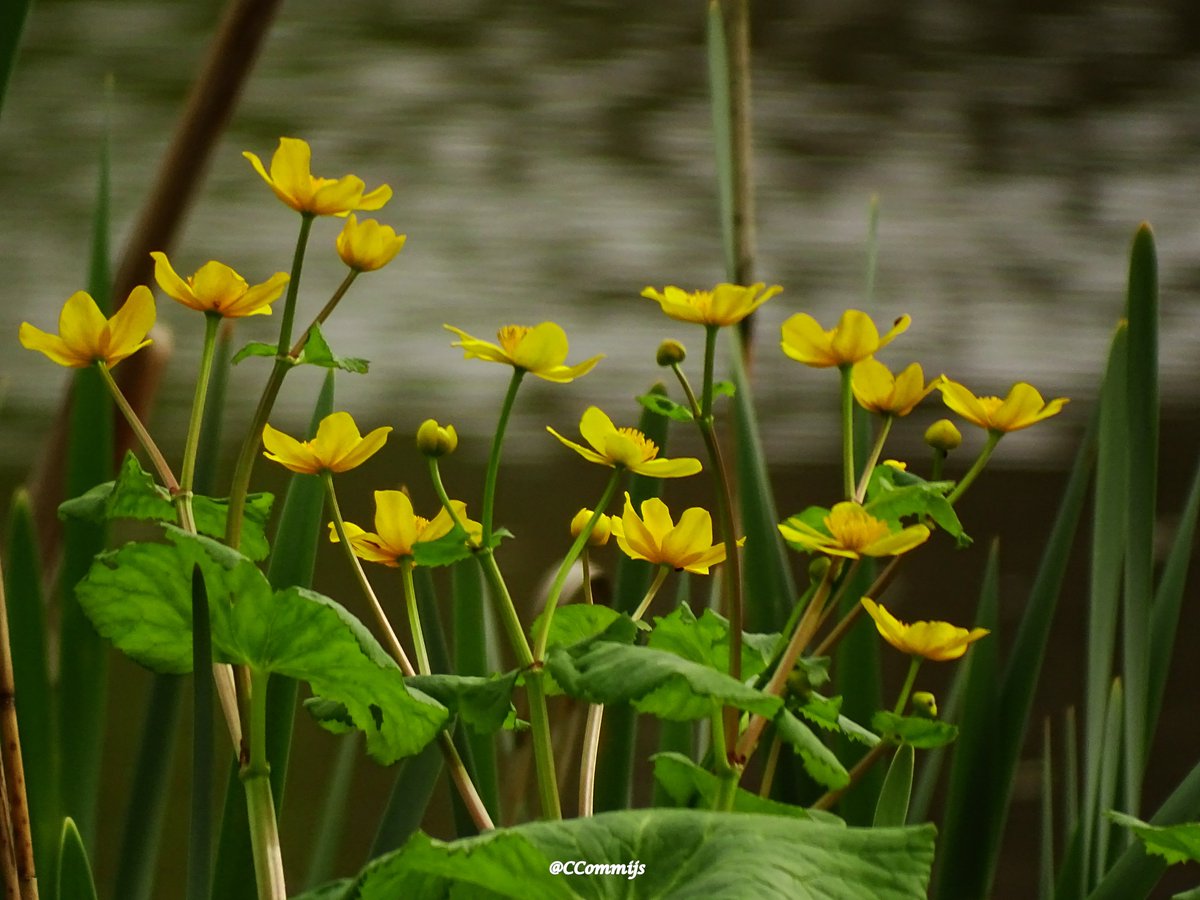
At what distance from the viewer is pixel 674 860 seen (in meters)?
0.19

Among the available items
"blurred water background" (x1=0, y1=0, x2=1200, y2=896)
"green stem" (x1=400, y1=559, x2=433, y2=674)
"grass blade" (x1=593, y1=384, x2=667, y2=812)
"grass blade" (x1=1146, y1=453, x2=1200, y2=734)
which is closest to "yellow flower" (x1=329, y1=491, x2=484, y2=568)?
"green stem" (x1=400, y1=559, x2=433, y2=674)

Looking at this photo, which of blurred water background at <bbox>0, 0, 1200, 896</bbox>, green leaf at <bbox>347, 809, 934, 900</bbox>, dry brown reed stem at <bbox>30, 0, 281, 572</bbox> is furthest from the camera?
blurred water background at <bbox>0, 0, 1200, 896</bbox>

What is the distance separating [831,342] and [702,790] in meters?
0.09

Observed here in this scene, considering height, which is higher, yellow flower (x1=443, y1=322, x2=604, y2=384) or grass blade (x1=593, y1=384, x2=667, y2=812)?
yellow flower (x1=443, y1=322, x2=604, y2=384)

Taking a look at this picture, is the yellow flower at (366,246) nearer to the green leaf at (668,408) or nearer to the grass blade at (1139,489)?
the green leaf at (668,408)

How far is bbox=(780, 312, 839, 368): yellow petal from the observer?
23 centimetres

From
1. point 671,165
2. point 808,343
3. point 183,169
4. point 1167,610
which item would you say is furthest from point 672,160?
point 808,343

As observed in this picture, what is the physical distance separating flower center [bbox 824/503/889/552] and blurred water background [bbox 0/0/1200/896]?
1120 millimetres

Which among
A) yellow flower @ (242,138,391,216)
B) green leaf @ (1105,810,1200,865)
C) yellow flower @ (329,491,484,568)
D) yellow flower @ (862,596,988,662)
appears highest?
yellow flower @ (242,138,391,216)

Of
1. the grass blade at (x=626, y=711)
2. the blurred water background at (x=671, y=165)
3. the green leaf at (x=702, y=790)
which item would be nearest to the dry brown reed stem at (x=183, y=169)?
the grass blade at (x=626, y=711)

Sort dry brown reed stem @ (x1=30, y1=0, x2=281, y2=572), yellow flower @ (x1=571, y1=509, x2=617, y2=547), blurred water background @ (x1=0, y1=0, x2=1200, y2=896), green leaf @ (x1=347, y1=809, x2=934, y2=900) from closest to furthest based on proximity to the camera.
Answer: green leaf @ (x1=347, y1=809, x2=934, y2=900), yellow flower @ (x1=571, y1=509, x2=617, y2=547), dry brown reed stem @ (x1=30, y1=0, x2=281, y2=572), blurred water background @ (x1=0, y1=0, x2=1200, y2=896)

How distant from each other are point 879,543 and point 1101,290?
1.29 metres

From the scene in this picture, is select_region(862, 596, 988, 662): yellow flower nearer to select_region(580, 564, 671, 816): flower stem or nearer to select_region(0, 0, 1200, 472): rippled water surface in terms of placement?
select_region(580, 564, 671, 816): flower stem

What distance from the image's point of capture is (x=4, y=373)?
4.15 feet
